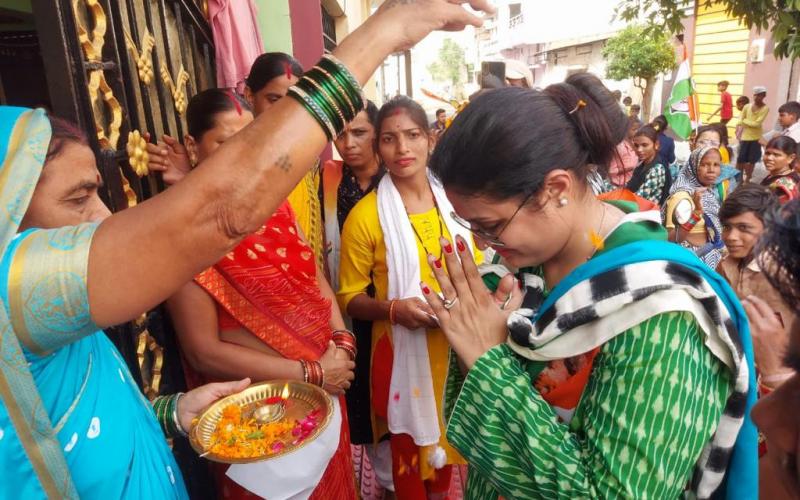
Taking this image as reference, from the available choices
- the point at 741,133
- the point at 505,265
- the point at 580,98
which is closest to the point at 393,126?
the point at 505,265

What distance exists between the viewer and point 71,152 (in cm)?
115

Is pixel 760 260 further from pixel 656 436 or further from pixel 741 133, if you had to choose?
pixel 741 133

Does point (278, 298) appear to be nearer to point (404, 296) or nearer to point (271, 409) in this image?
point (271, 409)

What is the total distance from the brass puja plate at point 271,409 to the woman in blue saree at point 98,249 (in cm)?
43

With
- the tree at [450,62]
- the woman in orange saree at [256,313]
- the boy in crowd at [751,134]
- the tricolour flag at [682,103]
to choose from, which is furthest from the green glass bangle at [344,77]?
the tree at [450,62]

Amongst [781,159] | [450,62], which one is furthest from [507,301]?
[450,62]

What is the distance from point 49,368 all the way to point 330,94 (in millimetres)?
709

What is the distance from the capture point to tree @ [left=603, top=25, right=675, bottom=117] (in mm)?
14336

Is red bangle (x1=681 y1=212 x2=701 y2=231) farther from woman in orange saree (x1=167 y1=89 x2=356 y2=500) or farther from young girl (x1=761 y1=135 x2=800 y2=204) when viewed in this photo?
woman in orange saree (x1=167 y1=89 x2=356 y2=500)

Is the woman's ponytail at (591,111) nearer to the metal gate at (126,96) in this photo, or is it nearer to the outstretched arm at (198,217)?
the outstretched arm at (198,217)

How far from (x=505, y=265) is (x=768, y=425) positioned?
94cm

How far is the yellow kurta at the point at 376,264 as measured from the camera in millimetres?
2600

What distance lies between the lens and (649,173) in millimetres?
5484

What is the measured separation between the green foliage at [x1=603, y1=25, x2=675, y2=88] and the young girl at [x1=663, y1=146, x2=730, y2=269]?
10667 millimetres
